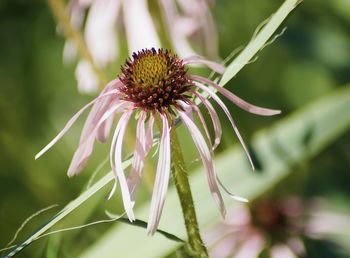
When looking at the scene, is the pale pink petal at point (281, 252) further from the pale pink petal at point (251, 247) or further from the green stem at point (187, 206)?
the green stem at point (187, 206)

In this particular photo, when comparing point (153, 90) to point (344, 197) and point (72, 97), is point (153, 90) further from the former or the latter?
point (72, 97)

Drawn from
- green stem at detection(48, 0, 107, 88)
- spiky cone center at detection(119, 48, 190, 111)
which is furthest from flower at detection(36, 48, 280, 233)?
green stem at detection(48, 0, 107, 88)

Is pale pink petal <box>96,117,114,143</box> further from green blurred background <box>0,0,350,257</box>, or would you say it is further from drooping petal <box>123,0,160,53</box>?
green blurred background <box>0,0,350,257</box>

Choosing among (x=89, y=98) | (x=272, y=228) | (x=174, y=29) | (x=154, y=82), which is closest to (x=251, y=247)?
(x=272, y=228)

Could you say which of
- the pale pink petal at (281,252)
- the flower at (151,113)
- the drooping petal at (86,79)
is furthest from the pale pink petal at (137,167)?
the drooping petal at (86,79)

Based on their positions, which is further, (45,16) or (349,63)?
(45,16)

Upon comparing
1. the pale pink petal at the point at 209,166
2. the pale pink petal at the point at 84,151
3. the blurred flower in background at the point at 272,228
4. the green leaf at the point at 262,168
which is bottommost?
the blurred flower in background at the point at 272,228

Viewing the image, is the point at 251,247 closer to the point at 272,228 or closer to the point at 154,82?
the point at 272,228

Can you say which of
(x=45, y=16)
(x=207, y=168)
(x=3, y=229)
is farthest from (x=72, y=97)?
(x=207, y=168)
